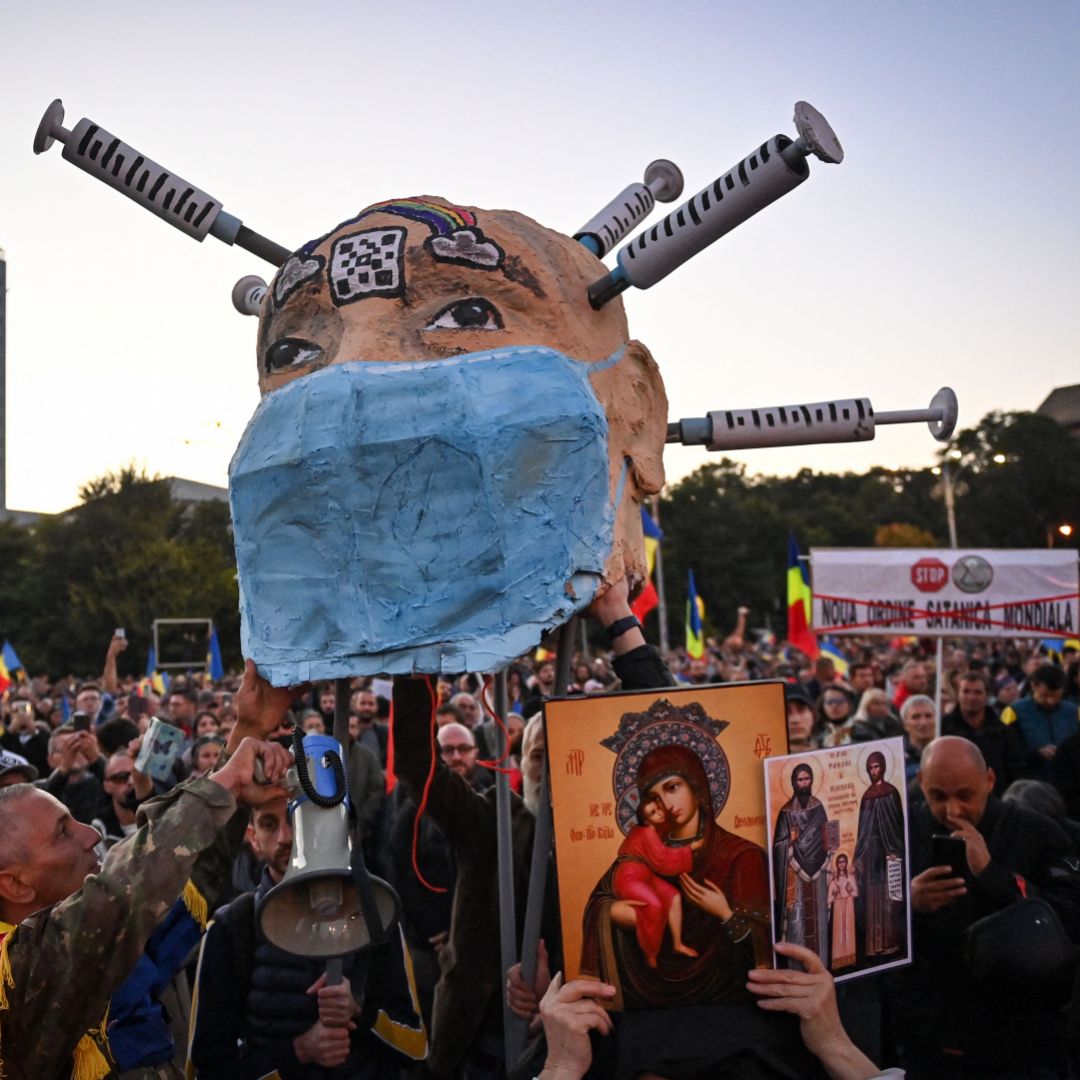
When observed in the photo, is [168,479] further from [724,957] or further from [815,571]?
[724,957]

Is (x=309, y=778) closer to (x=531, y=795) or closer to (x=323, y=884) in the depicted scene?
(x=323, y=884)

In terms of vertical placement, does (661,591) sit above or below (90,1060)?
above

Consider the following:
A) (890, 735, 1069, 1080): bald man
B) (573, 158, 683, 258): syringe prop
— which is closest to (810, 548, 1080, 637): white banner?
(890, 735, 1069, 1080): bald man

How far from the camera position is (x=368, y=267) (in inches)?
130

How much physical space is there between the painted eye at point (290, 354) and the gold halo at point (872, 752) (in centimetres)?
173

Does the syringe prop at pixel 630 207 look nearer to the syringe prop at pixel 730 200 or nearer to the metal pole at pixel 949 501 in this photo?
the syringe prop at pixel 730 200

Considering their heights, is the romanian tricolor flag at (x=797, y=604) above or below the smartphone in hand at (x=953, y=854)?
above

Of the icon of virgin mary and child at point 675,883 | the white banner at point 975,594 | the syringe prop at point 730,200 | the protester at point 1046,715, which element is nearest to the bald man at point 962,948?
the icon of virgin mary and child at point 675,883

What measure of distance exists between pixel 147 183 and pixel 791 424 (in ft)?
6.89

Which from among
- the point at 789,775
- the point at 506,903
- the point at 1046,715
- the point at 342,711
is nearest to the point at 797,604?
the point at 1046,715

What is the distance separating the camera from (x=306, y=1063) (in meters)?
3.45

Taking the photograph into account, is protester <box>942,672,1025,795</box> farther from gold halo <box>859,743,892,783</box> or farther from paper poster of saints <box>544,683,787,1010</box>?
paper poster of saints <box>544,683,787,1010</box>

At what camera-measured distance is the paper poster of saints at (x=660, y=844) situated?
2.65 meters

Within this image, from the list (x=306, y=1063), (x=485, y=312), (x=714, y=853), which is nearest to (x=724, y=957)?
(x=714, y=853)
